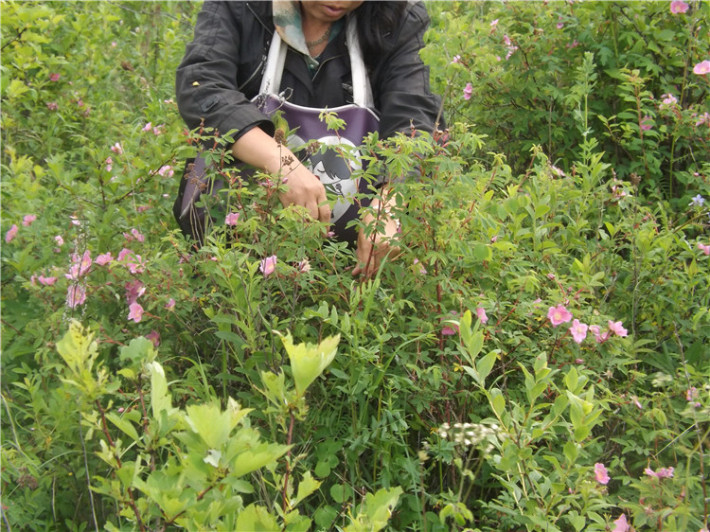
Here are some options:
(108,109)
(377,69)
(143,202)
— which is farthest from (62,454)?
(108,109)

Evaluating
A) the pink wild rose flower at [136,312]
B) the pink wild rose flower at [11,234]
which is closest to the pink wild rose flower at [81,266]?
the pink wild rose flower at [136,312]

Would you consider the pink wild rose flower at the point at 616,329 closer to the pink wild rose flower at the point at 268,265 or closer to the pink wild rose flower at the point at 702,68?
the pink wild rose flower at the point at 268,265

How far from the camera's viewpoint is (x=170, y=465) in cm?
128

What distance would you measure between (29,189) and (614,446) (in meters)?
2.37

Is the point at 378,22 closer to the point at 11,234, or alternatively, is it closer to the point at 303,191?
the point at 303,191

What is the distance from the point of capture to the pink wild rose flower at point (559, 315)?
7.15 ft

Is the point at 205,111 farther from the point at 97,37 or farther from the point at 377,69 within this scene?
the point at 97,37

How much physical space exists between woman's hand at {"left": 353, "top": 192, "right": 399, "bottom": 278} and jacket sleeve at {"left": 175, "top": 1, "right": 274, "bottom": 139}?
0.56m

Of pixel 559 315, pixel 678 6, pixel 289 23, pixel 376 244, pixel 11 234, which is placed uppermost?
pixel 678 6

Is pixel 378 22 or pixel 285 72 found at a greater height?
pixel 378 22

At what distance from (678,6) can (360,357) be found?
2382mm

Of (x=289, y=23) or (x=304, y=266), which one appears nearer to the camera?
(x=304, y=266)

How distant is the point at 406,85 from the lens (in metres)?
2.97

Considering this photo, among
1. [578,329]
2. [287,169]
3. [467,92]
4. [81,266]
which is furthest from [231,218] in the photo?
[467,92]
